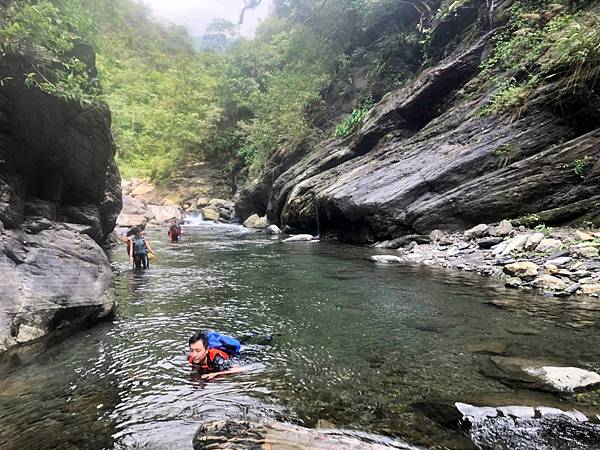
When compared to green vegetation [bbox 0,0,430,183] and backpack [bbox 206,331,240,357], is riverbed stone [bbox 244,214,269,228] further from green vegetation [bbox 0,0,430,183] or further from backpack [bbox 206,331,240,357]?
backpack [bbox 206,331,240,357]

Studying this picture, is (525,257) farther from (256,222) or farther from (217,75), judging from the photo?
(217,75)

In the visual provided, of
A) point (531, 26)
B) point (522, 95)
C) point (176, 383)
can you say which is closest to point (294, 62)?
point (531, 26)

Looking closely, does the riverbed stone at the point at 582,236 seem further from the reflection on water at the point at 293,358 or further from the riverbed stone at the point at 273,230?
the riverbed stone at the point at 273,230

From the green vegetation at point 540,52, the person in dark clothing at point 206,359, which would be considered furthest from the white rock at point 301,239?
the person in dark clothing at point 206,359

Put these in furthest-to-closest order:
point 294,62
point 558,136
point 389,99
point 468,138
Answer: point 294,62
point 389,99
point 468,138
point 558,136

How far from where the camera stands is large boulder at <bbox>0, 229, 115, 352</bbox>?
611 cm

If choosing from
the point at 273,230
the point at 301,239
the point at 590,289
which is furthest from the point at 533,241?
the point at 273,230

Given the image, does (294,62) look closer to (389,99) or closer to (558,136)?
(389,99)

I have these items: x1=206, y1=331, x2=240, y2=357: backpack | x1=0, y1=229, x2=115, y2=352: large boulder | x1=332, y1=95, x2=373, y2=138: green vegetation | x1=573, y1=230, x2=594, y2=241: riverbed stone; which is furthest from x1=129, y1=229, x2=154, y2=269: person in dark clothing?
x1=332, y1=95, x2=373, y2=138: green vegetation

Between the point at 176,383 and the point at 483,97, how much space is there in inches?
631

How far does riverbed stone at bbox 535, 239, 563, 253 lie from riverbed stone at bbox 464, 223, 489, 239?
2501mm

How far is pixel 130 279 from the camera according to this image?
11.5 metres

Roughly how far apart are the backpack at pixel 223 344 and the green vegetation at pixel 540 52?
12533 millimetres

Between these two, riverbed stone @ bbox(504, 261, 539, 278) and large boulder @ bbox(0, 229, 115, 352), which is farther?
riverbed stone @ bbox(504, 261, 539, 278)
